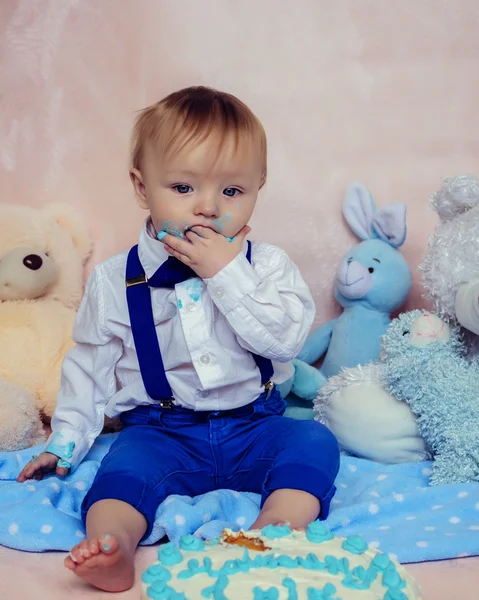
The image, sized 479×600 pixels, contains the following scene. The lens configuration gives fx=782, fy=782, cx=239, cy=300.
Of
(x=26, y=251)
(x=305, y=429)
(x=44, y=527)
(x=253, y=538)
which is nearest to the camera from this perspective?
(x=253, y=538)

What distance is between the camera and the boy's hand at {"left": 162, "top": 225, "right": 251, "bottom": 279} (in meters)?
1.16

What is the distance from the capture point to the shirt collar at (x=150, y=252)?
1280 mm

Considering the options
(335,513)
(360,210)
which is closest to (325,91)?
(360,210)

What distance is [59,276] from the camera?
5.65 ft

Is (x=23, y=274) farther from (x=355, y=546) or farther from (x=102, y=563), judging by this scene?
(x=355, y=546)

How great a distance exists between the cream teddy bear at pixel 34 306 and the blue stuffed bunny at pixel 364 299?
1.68 ft

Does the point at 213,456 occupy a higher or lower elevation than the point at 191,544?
lower

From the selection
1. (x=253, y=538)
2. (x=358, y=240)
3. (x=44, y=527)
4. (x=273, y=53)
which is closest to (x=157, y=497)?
(x=44, y=527)

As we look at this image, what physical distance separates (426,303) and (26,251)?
89 centimetres

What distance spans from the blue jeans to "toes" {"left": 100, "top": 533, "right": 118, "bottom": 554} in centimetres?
17

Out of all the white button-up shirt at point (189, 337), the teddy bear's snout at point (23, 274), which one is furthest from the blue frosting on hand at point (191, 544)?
the teddy bear's snout at point (23, 274)

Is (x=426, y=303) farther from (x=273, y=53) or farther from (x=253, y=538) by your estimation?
→ (x=253, y=538)

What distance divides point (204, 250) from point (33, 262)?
0.61 metres

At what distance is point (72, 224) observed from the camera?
5.82ft
